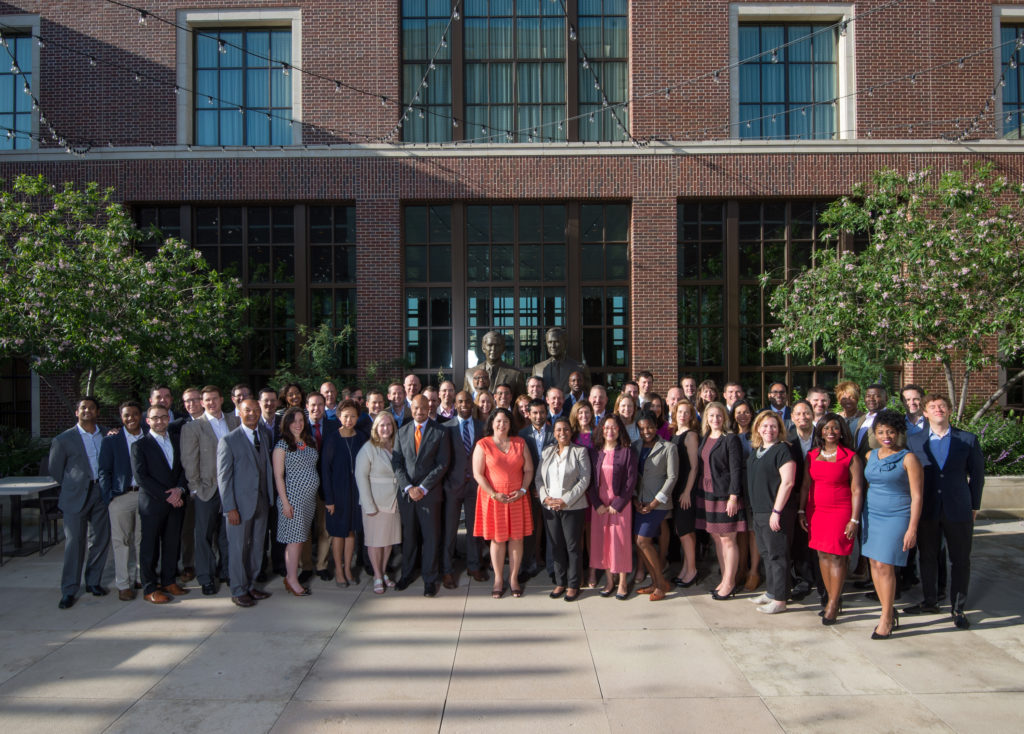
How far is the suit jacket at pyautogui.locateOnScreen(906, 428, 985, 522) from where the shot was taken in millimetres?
5730

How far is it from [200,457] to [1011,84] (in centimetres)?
1652

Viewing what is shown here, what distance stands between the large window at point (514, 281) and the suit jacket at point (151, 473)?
7.96 m

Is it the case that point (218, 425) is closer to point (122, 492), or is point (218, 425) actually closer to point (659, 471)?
point (122, 492)

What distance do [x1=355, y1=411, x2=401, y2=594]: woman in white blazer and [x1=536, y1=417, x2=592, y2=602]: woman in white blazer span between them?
144 cm

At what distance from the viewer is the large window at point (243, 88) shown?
14.3 meters

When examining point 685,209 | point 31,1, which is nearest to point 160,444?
point 685,209

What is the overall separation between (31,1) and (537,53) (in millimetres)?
10199

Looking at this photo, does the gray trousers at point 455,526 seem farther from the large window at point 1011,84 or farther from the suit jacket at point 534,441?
the large window at point 1011,84

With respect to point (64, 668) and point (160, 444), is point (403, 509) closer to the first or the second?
Result: point (160, 444)

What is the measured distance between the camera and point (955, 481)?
5.75 meters

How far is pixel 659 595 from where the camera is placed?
6.34 m

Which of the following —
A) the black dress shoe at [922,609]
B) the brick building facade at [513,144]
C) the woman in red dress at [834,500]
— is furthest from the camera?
the brick building facade at [513,144]

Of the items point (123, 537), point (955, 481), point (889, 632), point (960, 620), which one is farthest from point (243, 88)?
point (960, 620)

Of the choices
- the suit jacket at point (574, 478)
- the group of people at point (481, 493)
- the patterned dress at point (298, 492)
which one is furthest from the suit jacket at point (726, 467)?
the patterned dress at point (298, 492)
